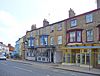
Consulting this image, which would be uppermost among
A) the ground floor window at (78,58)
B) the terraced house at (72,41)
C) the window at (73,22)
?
the window at (73,22)

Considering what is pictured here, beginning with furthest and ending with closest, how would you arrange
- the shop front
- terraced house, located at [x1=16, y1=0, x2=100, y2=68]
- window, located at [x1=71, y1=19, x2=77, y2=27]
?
window, located at [x1=71, y1=19, x2=77, y2=27]
terraced house, located at [x1=16, y1=0, x2=100, y2=68]
the shop front

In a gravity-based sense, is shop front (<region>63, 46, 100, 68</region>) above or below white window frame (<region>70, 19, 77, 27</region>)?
below

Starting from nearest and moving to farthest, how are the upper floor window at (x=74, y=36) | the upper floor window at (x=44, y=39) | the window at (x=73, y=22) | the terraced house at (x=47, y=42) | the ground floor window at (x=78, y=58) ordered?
1. the ground floor window at (x=78, y=58)
2. the upper floor window at (x=74, y=36)
3. the window at (x=73, y=22)
4. the terraced house at (x=47, y=42)
5. the upper floor window at (x=44, y=39)

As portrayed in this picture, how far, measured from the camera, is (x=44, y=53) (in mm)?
52750

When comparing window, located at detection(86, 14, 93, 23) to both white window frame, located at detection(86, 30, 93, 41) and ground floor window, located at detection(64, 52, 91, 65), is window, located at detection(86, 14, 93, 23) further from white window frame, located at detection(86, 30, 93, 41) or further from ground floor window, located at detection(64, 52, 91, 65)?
ground floor window, located at detection(64, 52, 91, 65)

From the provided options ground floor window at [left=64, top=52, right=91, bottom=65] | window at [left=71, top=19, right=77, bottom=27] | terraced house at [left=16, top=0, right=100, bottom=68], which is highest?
window at [left=71, top=19, right=77, bottom=27]

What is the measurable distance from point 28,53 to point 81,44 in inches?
1035

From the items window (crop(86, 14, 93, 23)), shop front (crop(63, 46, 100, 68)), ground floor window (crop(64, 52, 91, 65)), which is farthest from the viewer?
window (crop(86, 14, 93, 23))

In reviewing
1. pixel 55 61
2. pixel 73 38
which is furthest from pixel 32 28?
pixel 73 38

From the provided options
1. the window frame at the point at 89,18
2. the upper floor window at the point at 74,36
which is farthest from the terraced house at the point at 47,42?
the window frame at the point at 89,18

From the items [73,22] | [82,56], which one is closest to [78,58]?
[82,56]

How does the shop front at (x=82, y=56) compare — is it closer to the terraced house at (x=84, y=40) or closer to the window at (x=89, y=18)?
the terraced house at (x=84, y=40)

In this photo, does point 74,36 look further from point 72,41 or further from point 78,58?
point 78,58

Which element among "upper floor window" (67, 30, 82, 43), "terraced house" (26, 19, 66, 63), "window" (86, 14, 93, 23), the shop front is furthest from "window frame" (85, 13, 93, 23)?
"terraced house" (26, 19, 66, 63)
